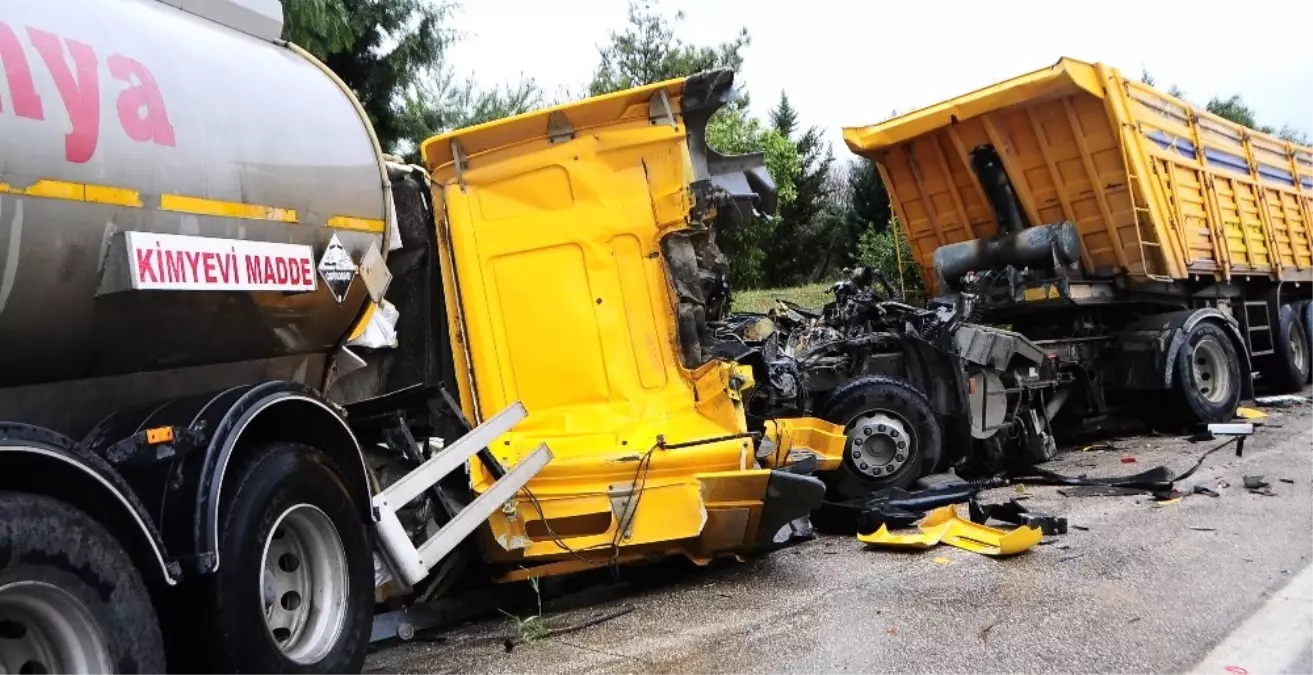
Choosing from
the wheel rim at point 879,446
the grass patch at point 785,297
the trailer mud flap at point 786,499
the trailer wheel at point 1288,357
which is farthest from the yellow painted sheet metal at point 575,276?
the grass patch at point 785,297

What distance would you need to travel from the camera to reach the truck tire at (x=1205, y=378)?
30.2 ft

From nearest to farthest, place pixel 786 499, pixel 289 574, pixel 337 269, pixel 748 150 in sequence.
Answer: pixel 289 574 < pixel 337 269 < pixel 786 499 < pixel 748 150

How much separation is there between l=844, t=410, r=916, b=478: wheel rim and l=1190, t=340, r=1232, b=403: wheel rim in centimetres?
441

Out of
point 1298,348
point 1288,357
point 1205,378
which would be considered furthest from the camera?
point 1298,348

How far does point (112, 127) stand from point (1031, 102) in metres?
7.46

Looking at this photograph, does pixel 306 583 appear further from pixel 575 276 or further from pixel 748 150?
pixel 748 150

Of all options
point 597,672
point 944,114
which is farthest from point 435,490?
point 944,114

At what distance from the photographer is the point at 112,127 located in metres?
2.67

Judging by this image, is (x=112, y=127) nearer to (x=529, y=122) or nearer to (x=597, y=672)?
(x=597, y=672)

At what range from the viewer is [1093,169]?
865 cm

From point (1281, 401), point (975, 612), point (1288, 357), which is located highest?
point (1288, 357)

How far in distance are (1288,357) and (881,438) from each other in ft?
24.1

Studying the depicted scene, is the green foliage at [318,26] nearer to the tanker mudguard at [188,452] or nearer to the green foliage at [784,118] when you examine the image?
the tanker mudguard at [188,452]

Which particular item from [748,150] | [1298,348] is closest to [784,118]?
[748,150]
